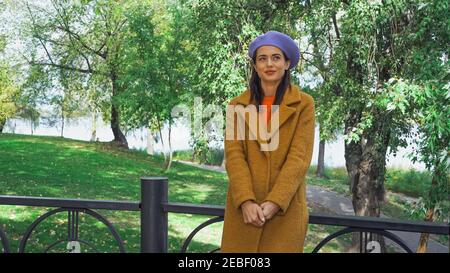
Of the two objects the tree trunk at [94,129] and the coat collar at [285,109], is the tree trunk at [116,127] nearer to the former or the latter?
the tree trunk at [94,129]

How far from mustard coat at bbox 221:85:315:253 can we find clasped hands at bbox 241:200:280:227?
2cm

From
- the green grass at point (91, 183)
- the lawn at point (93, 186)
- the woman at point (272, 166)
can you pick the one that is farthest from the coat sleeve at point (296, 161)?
the green grass at point (91, 183)

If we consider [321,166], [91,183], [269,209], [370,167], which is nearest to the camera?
[269,209]

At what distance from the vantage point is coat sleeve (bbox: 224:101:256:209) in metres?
1.71

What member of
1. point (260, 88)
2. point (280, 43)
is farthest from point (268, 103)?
point (280, 43)

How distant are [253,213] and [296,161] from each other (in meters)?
0.23

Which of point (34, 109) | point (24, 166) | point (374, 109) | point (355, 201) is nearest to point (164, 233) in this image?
point (374, 109)

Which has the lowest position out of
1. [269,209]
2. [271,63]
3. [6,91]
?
[269,209]

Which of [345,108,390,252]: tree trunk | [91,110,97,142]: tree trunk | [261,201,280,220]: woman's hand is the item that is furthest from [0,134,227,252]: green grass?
[261,201,280,220]: woman's hand

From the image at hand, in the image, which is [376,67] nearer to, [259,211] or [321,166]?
[259,211]

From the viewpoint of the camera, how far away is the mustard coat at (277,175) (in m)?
1.72

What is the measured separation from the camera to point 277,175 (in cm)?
173

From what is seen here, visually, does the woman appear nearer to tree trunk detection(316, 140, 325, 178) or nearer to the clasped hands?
the clasped hands
